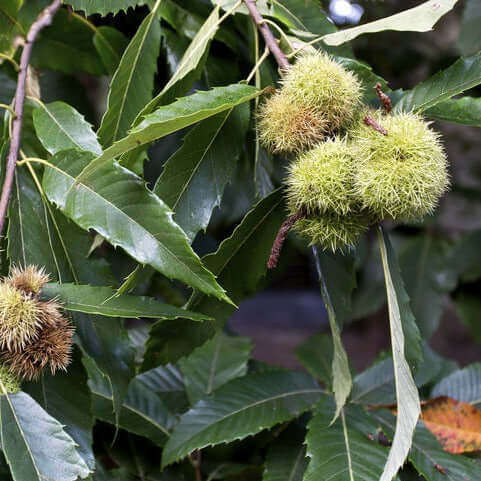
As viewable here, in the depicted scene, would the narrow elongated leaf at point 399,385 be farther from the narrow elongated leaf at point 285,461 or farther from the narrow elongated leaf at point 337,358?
the narrow elongated leaf at point 285,461

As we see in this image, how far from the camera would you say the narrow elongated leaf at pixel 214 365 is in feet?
4.46

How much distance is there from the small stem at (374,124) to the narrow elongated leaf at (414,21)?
138mm

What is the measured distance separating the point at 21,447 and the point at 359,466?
0.48 m

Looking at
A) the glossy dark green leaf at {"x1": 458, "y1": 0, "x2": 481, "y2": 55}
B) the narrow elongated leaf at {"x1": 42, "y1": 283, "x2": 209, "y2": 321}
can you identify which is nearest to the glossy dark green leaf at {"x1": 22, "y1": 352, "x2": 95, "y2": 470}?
the narrow elongated leaf at {"x1": 42, "y1": 283, "x2": 209, "y2": 321}

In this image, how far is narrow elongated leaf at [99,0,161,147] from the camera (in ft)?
3.44

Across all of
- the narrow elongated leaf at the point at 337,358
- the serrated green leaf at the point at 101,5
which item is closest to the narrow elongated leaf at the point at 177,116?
the narrow elongated leaf at the point at 337,358

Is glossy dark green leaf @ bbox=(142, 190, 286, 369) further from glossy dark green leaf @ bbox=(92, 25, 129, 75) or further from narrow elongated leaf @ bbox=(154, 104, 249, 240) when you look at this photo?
glossy dark green leaf @ bbox=(92, 25, 129, 75)

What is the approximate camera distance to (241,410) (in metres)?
1.12

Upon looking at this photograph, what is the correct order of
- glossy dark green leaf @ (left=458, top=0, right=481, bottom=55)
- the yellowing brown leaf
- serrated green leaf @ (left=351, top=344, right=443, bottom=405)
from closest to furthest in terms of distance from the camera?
the yellowing brown leaf → serrated green leaf @ (left=351, top=344, right=443, bottom=405) → glossy dark green leaf @ (left=458, top=0, right=481, bottom=55)

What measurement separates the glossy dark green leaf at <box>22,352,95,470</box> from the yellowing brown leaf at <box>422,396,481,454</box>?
608 millimetres

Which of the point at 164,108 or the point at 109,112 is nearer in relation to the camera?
the point at 164,108

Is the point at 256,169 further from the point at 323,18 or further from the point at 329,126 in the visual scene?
the point at 323,18

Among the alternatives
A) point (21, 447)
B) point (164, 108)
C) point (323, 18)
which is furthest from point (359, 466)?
point (323, 18)

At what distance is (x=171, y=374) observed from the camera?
1.44m
